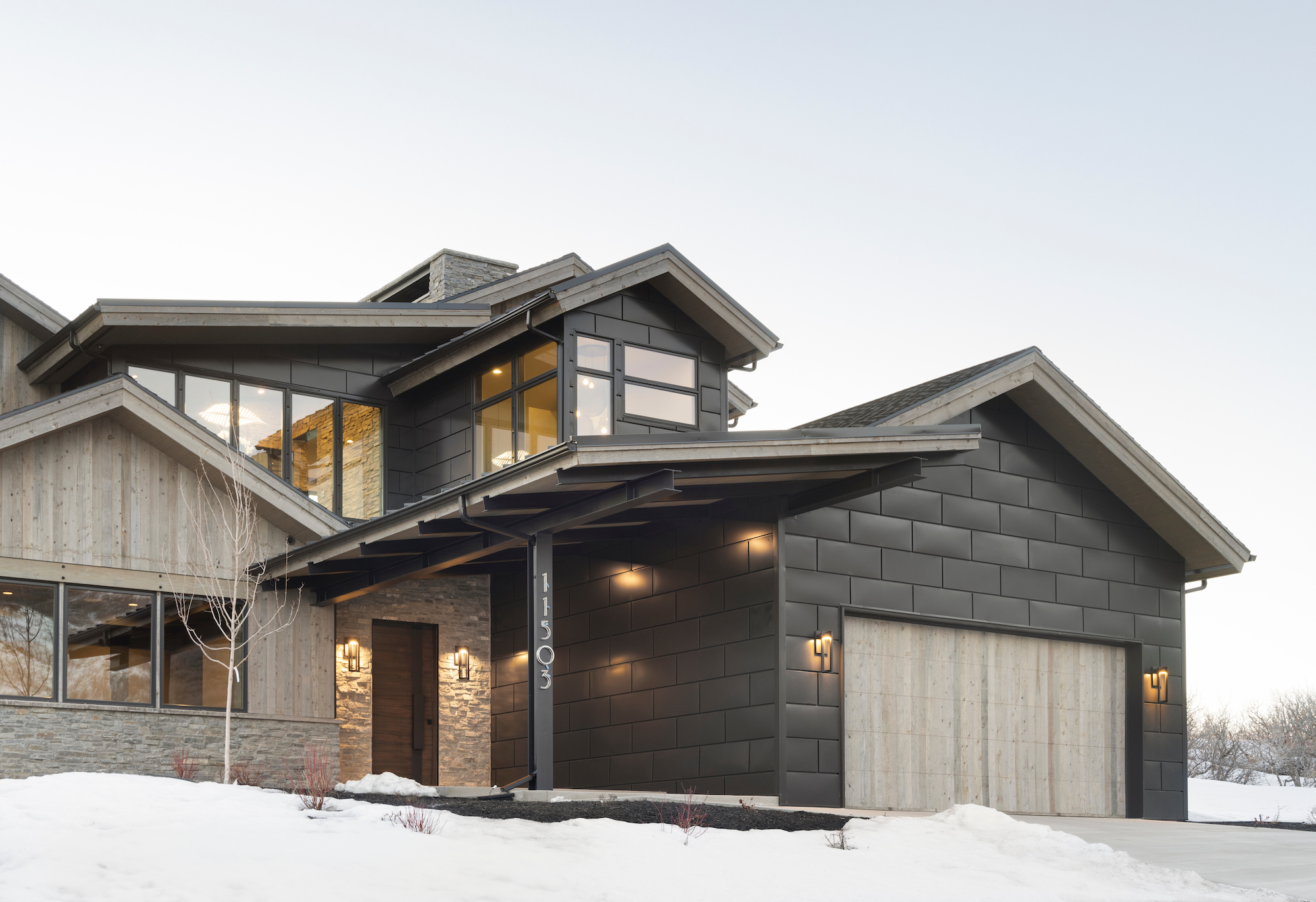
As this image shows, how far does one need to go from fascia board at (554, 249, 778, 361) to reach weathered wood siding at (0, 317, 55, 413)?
23.2 ft

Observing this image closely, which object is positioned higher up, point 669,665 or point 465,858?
point 669,665

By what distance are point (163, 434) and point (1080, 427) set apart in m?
9.99

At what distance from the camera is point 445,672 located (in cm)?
1512

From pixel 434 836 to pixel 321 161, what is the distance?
50.3 feet

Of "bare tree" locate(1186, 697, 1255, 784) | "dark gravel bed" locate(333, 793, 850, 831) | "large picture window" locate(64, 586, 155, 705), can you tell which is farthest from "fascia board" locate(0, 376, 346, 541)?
"bare tree" locate(1186, 697, 1255, 784)

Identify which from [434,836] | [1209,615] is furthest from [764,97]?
[1209,615]

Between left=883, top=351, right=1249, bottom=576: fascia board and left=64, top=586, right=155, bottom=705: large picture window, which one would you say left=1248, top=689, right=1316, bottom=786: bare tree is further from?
left=64, top=586, right=155, bottom=705: large picture window

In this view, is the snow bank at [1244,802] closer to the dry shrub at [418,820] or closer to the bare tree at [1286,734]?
the bare tree at [1286,734]

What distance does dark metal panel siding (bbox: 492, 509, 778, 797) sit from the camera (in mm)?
11977

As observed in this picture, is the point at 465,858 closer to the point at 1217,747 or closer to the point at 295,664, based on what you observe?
the point at 295,664

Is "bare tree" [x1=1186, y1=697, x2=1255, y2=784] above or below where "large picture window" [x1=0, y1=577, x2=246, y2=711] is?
below

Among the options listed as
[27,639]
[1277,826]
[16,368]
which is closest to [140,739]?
[27,639]

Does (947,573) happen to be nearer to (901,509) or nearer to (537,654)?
(901,509)

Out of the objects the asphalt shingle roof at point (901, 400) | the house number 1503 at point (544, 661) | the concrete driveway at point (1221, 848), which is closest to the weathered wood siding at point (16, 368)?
the house number 1503 at point (544, 661)
